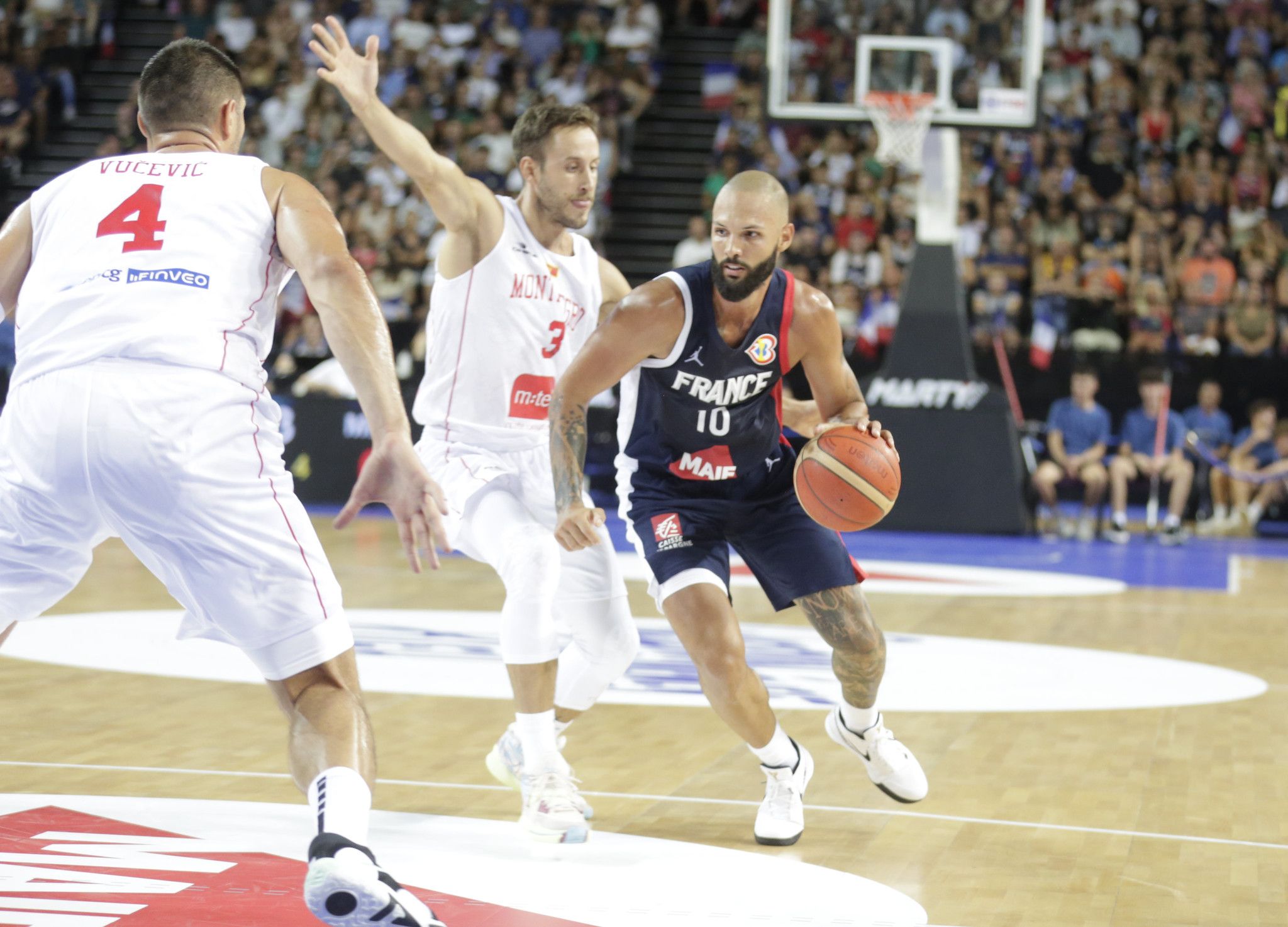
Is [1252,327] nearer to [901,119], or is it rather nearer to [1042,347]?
[1042,347]

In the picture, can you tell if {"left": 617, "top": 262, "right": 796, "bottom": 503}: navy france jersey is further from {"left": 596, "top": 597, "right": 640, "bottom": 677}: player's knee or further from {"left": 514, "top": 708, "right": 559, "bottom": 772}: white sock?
{"left": 514, "top": 708, "right": 559, "bottom": 772}: white sock

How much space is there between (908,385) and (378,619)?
659 centimetres

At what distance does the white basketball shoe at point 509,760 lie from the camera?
4672mm

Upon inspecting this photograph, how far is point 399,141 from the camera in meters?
4.46

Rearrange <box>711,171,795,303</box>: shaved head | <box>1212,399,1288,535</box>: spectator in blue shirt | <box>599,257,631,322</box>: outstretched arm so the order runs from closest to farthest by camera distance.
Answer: <box>711,171,795,303</box>: shaved head
<box>599,257,631,322</box>: outstretched arm
<box>1212,399,1288,535</box>: spectator in blue shirt

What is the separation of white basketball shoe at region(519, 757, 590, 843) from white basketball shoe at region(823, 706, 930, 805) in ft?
3.08

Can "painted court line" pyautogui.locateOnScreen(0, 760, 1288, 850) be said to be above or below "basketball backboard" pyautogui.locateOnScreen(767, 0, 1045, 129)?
below

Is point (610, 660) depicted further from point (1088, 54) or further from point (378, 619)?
point (1088, 54)

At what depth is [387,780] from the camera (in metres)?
4.93

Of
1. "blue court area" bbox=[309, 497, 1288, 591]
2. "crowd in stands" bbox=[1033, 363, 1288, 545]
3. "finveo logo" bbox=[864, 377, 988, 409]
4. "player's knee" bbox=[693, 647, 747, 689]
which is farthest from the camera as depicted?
"crowd in stands" bbox=[1033, 363, 1288, 545]

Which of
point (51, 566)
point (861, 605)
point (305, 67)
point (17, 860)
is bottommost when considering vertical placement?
point (17, 860)

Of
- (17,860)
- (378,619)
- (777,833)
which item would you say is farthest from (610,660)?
(378,619)

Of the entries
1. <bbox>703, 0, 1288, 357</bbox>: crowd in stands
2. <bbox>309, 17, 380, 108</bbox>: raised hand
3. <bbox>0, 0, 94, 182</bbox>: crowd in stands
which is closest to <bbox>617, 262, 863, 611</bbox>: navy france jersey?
<bbox>309, 17, 380, 108</bbox>: raised hand

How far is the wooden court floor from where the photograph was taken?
4.00m
